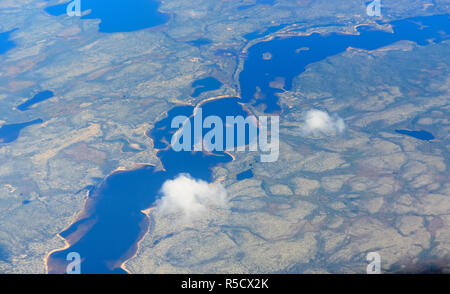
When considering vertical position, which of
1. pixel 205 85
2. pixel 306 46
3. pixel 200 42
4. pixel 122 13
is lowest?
pixel 205 85

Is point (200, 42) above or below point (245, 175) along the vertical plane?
above

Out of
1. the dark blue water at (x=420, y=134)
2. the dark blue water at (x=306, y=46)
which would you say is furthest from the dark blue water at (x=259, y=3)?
the dark blue water at (x=420, y=134)

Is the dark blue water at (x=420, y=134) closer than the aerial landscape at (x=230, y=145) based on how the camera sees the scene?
No

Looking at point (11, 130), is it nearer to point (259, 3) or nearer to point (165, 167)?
point (165, 167)

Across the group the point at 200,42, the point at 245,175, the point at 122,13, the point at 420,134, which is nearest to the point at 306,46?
the point at 200,42

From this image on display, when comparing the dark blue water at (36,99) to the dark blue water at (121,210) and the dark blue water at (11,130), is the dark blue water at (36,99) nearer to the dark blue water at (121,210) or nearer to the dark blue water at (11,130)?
the dark blue water at (11,130)
